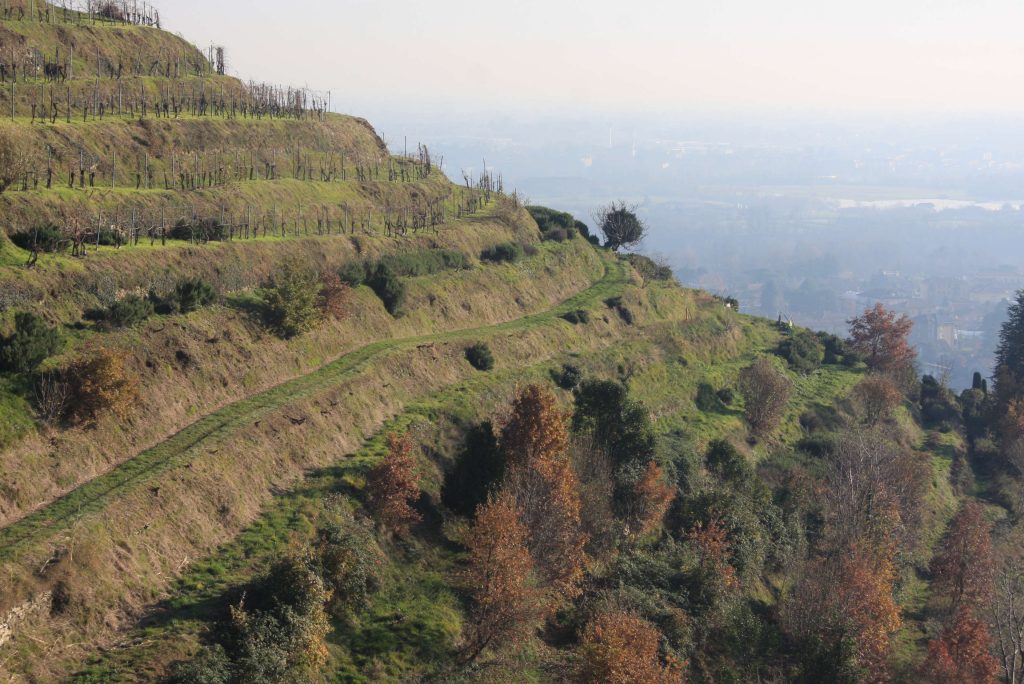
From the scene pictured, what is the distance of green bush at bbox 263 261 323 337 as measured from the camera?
54.8 m

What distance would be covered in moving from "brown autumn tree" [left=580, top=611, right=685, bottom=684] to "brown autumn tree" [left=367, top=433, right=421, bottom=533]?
11103 millimetres

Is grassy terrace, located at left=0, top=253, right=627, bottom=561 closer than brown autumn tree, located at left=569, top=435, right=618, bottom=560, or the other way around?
grassy terrace, located at left=0, top=253, right=627, bottom=561

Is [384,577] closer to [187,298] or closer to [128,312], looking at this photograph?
[128,312]

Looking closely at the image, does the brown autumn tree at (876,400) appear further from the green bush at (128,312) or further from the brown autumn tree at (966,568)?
the green bush at (128,312)

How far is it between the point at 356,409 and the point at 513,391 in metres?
14.0

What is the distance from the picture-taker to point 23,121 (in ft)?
210

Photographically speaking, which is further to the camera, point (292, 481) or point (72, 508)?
point (292, 481)

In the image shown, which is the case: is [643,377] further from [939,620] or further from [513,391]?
[939,620]

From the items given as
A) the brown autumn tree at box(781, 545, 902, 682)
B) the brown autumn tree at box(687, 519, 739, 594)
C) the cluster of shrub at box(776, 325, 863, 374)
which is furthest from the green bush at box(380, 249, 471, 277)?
the cluster of shrub at box(776, 325, 863, 374)

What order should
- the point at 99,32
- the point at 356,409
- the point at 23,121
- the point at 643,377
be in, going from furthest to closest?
the point at 99,32
the point at 643,377
the point at 23,121
the point at 356,409

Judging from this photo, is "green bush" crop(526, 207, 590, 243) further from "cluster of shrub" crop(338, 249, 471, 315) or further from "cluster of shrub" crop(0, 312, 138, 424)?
"cluster of shrub" crop(0, 312, 138, 424)

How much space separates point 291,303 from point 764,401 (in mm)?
46431

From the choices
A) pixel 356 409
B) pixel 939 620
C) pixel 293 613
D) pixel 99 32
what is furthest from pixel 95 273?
pixel 939 620

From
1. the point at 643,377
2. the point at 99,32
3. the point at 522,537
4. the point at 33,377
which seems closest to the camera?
the point at 33,377
